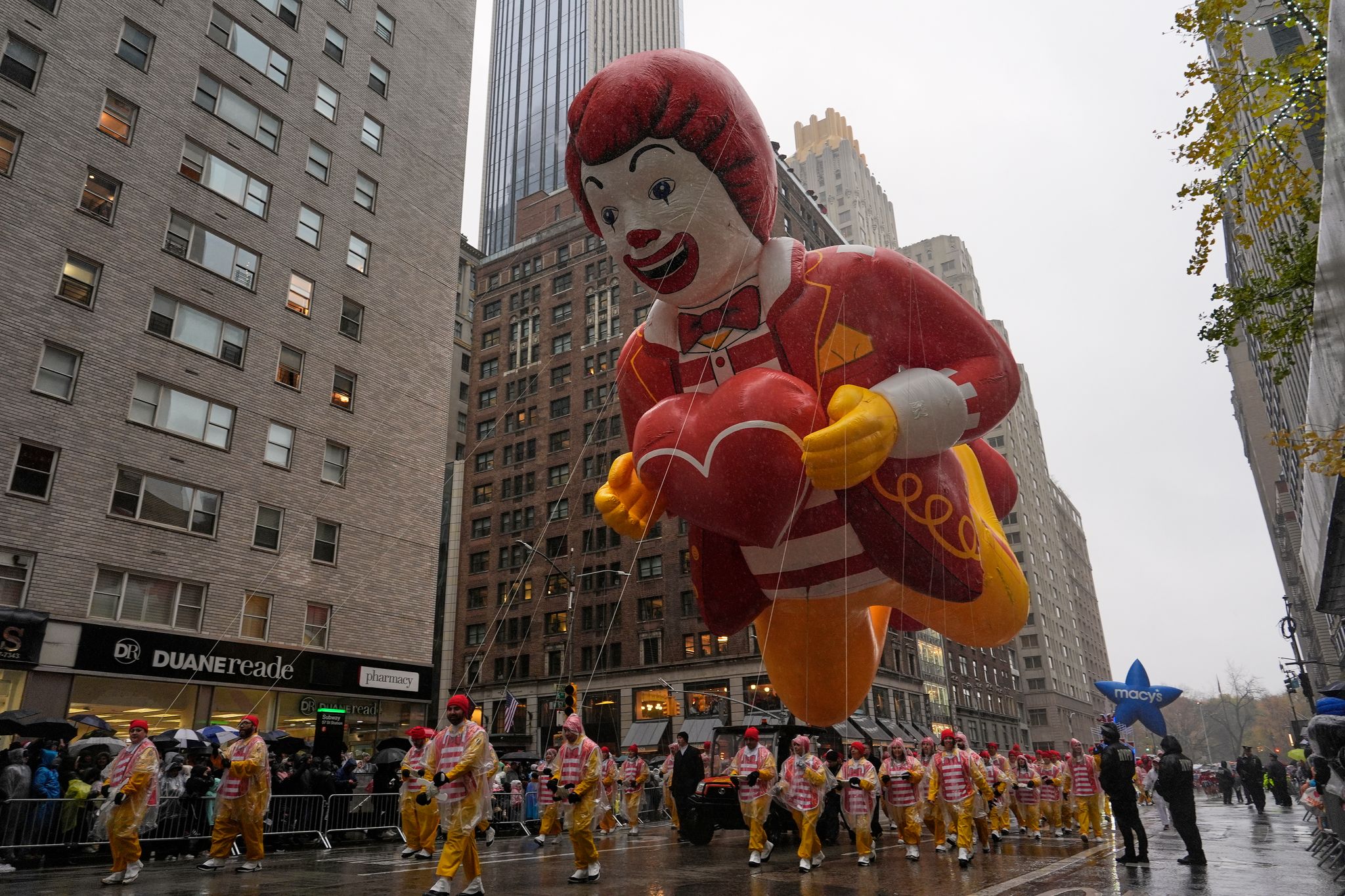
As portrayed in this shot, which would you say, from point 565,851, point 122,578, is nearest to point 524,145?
point 122,578

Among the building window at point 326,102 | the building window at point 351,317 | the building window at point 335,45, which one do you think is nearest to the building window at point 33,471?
the building window at point 351,317

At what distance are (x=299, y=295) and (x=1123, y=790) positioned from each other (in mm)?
24869

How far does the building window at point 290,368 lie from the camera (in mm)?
25719

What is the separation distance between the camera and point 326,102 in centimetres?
2906

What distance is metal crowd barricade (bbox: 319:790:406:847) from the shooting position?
16.7 meters

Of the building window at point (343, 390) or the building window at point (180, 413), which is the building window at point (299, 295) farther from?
the building window at point (180, 413)

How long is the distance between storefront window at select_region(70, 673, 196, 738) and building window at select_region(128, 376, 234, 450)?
245 inches

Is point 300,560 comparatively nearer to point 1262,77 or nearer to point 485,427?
point 1262,77

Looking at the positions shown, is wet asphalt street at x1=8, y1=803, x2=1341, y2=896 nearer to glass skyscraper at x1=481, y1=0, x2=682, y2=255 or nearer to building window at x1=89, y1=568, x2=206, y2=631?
building window at x1=89, y1=568, x2=206, y2=631

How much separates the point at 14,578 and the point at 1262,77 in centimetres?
2435

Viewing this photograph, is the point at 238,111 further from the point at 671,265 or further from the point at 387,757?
the point at 671,265

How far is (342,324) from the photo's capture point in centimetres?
2791

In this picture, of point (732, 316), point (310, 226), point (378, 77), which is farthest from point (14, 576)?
point (378, 77)

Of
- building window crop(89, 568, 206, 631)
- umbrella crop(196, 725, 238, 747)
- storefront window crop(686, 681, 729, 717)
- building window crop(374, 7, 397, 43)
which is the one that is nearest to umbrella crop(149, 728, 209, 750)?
umbrella crop(196, 725, 238, 747)
